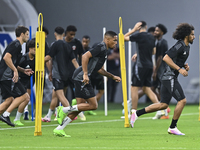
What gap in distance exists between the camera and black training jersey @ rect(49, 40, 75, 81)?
Answer: 384 inches

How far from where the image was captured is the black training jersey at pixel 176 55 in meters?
7.18

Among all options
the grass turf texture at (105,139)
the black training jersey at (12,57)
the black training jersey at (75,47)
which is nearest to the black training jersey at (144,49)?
the black training jersey at (75,47)

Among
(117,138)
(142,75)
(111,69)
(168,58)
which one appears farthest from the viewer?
(111,69)

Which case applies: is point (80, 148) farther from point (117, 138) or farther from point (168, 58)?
point (168, 58)

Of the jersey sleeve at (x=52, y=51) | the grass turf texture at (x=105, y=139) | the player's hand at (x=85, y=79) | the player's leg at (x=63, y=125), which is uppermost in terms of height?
the jersey sleeve at (x=52, y=51)

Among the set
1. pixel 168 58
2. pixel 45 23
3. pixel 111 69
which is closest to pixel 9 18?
pixel 45 23

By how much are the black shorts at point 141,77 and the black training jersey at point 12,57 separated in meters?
2.98

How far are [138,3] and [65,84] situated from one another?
957 cm

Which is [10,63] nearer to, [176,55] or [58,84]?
[58,84]

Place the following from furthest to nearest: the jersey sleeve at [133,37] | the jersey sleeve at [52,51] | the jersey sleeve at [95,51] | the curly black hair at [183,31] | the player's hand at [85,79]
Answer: the jersey sleeve at [133,37], the jersey sleeve at [52,51], the curly black hair at [183,31], the jersey sleeve at [95,51], the player's hand at [85,79]

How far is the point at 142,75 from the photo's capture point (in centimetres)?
1020

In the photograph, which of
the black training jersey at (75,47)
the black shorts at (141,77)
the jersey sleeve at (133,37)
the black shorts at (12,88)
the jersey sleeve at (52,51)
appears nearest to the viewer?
the black shorts at (12,88)

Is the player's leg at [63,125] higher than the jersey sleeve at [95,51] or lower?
lower

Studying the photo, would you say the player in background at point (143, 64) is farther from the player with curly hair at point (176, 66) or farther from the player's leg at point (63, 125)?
the player's leg at point (63, 125)
